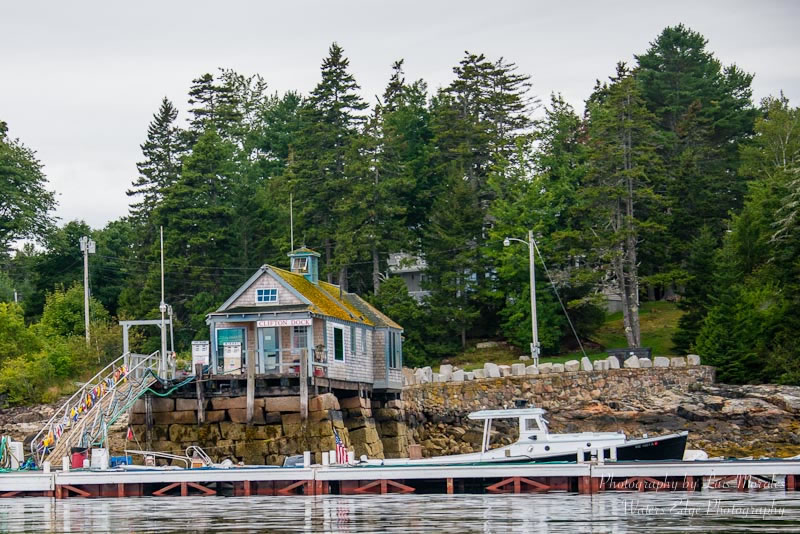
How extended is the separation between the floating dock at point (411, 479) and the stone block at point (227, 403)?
25.3 feet

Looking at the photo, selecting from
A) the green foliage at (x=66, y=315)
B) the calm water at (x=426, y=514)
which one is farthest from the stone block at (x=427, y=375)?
the green foliage at (x=66, y=315)

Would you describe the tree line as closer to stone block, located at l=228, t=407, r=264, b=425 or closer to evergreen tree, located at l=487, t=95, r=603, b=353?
evergreen tree, located at l=487, t=95, r=603, b=353

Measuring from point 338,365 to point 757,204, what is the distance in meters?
28.5

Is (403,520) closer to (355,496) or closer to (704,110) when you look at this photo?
(355,496)

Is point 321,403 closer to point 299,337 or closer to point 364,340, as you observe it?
point 299,337

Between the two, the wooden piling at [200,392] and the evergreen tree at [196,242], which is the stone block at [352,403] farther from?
the evergreen tree at [196,242]

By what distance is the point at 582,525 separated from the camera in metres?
27.7

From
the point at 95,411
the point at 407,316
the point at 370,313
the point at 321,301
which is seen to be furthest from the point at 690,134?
the point at 95,411

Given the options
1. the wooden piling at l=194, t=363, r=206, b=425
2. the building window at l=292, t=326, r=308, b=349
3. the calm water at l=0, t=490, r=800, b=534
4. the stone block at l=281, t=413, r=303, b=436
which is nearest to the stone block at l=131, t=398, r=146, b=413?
the wooden piling at l=194, t=363, r=206, b=425

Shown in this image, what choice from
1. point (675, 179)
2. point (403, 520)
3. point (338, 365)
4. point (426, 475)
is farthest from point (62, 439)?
point (675, 179)

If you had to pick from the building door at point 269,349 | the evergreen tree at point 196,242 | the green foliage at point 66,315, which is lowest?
the building door at point 269,349

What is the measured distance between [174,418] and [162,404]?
0.74m

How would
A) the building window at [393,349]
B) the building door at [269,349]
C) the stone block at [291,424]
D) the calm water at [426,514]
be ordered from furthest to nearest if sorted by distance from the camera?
the building window at [393,349] < the building door at [269,349] < the stone block at [291,424] < the calm water at [426,514]

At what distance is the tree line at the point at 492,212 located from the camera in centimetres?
6944
